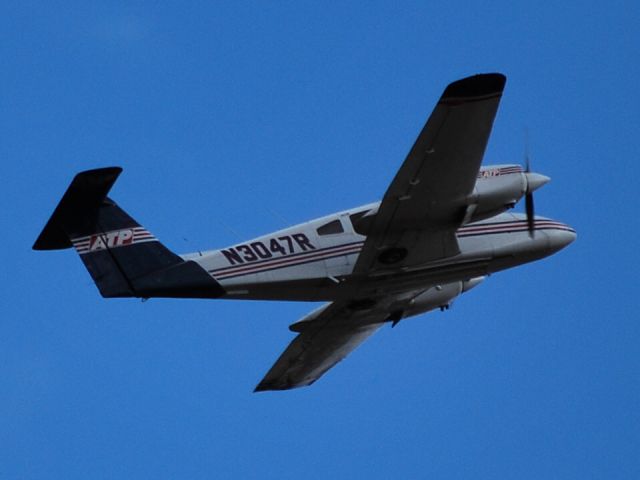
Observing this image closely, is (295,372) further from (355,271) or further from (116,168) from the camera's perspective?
(116,168)

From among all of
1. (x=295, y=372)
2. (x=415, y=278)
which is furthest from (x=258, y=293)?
(x=295, y=372)

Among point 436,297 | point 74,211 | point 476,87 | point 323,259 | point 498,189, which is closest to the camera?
point 476,87

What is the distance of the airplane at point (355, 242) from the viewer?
Answer: 38.5m

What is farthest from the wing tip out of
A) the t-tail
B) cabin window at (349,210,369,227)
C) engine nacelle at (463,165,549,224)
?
the t-tail

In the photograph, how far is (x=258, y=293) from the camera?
40562 mm

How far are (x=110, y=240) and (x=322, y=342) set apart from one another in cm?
954

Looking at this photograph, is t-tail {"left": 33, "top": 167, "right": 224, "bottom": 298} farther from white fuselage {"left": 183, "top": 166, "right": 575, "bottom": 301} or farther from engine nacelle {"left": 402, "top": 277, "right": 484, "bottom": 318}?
engine nacelle {"left": 402, "top": 277, "right": 484, "bottom": 318}

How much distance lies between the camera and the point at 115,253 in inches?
1583

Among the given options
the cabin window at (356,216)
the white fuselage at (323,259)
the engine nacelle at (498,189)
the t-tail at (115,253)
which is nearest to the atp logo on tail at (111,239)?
the t-tail at (115,253)

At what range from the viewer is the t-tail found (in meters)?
39.7

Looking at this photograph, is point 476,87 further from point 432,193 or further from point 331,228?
point 331,228

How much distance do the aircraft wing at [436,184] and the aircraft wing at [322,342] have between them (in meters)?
3.72

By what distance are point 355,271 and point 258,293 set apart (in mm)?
2989

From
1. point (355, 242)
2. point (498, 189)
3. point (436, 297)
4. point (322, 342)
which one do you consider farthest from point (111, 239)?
point (498, 189)
